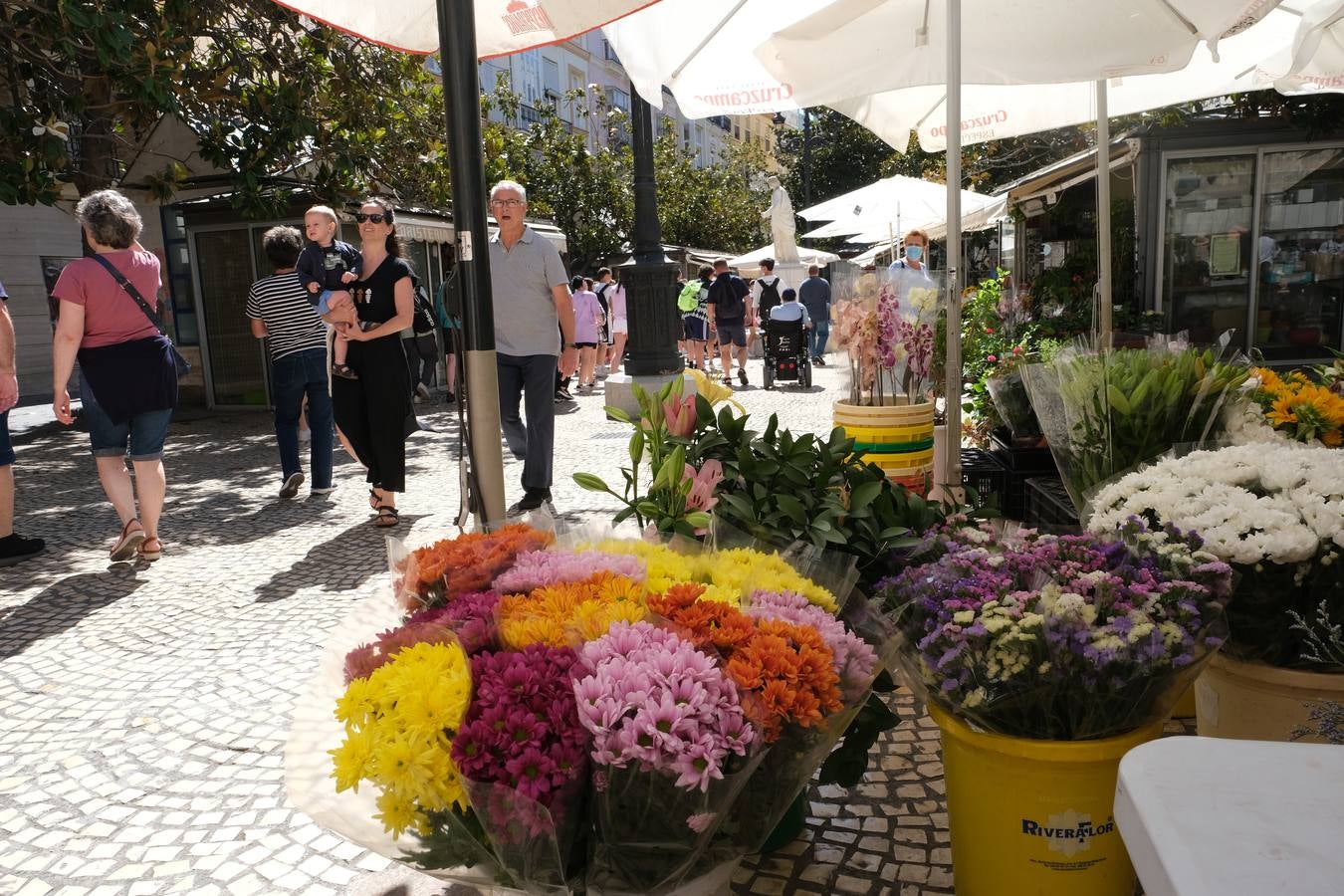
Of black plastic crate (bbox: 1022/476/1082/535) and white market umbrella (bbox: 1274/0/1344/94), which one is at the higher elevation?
white market umbrella (bbox: 1274/0/1344/94)

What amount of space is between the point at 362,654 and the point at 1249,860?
1340mm

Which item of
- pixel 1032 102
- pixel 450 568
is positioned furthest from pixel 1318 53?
pixel 450 568

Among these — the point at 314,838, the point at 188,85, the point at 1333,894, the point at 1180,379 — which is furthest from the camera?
the point at 188,85

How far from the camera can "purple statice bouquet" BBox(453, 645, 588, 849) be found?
1405 mm

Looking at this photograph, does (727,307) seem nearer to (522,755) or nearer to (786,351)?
(786,351)

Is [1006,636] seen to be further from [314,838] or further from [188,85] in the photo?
[188,85]

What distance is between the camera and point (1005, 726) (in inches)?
74.7

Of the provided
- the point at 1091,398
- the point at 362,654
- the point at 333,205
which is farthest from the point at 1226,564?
the point at 333,205

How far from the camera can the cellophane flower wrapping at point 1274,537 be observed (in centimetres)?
204

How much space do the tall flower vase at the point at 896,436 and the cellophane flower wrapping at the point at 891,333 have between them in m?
0.17

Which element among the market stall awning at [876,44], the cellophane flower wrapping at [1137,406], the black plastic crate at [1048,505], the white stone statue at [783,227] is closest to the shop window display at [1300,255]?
the market stall awning at [876,44]

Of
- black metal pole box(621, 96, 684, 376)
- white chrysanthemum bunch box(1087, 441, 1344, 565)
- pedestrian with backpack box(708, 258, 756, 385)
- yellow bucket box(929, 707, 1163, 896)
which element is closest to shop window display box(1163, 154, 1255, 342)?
black metal pole box(621, 96, 684, 376)

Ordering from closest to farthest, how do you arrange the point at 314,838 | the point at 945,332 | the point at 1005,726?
the point at 1005,726
the point at 314,838
the point at 945,332

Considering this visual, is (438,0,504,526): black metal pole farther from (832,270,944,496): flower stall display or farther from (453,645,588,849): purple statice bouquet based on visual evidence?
(832,270,944,496): flower stall display
